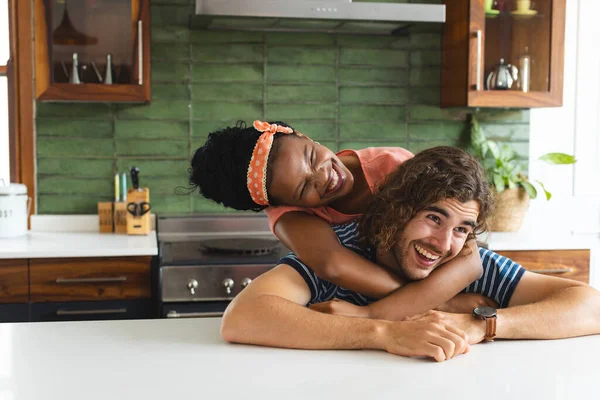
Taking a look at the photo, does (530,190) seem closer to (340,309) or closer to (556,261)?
(556,261)

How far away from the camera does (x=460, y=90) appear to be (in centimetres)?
350

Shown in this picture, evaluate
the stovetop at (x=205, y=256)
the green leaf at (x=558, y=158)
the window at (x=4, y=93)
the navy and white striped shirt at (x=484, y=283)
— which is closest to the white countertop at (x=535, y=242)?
the green leaf at (x=558, y=158)

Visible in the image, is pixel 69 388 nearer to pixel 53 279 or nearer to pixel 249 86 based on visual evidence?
pixel 53 279

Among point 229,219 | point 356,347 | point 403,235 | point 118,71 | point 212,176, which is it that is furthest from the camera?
point 229,219

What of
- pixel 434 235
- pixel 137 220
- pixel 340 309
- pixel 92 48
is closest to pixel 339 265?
pixel 340 309

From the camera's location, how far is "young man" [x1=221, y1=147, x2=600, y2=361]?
60.2 inches

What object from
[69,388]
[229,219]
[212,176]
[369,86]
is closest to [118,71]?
[229,219]

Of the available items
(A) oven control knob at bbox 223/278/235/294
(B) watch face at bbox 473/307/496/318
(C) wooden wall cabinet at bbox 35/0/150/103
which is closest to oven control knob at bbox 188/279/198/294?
(A) oven control knob at bbox 223/278/235/294

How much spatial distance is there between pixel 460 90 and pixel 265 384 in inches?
98.6

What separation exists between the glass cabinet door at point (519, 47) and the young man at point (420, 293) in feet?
6.01

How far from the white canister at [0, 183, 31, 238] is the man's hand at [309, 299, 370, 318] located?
2097mm

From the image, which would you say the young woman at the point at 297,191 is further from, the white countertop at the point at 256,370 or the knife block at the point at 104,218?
the knife block at the point at 104,218

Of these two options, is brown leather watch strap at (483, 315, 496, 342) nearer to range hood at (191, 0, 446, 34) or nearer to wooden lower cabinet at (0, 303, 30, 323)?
range hood at (191, 0, 446, 34)

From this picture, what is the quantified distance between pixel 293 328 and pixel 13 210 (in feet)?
7.18
